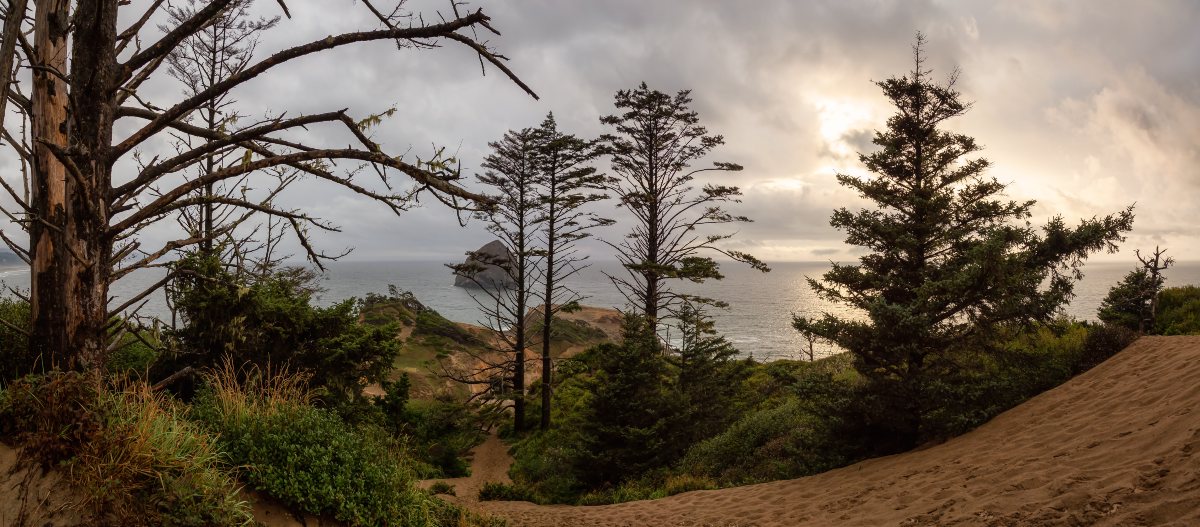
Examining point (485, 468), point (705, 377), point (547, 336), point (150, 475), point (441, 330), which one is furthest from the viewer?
point (441, 330)

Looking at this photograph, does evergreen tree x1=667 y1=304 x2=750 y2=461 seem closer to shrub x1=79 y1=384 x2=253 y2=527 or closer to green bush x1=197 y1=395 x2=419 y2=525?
green bush x1=197 y1=395 x2=419 y2=525

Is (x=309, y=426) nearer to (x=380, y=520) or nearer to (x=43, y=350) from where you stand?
(x=380, y=520)

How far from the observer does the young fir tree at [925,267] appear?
10.0 m

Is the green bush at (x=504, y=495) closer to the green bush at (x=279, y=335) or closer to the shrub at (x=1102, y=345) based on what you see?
the green bush at (x=279, y=335)

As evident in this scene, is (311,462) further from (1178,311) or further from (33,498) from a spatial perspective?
(1178,311)

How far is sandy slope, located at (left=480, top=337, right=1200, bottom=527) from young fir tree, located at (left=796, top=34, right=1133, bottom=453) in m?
1.40

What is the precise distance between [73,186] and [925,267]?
41.0 feet

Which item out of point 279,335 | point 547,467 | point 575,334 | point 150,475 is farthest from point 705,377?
point 575,334

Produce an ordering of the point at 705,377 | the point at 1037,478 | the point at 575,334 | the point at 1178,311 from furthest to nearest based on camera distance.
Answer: the point at 575,334
the point at 1178,311
the point at 705,377
the point at 1037,478

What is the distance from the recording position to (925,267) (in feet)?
36.4

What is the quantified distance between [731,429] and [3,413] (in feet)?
45.7

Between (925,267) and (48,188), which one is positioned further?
(925,267)

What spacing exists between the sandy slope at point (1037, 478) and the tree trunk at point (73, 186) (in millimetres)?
6837

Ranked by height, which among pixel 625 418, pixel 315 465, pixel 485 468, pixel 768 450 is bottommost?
pixel 485 468
